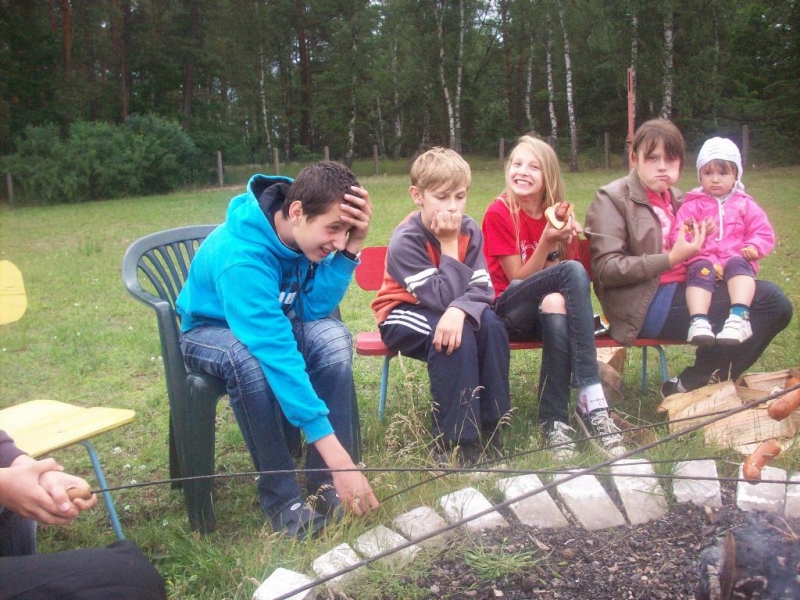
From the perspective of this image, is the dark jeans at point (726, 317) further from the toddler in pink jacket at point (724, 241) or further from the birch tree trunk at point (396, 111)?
the birch tree trunk at point (396, 111)

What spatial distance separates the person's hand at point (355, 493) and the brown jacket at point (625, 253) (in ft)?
5.17

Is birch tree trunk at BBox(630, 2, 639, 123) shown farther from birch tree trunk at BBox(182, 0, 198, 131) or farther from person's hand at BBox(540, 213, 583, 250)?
person's hand at BBox(540, 213, 583, 250)

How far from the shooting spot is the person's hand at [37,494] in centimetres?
152

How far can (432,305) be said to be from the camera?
9.82 ft

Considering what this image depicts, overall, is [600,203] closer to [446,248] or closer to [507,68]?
[446,248]

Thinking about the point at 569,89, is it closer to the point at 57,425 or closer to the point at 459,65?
the point at 459,65

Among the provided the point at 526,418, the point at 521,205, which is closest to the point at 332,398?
the point at 526,418

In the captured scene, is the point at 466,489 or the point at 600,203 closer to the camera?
the point at 466,489

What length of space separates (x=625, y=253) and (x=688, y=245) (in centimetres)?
33

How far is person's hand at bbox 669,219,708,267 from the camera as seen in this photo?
3.13m

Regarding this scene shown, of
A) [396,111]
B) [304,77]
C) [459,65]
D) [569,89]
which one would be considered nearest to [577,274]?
[569,89]

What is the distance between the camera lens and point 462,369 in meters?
2.83

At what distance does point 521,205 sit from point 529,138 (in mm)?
320

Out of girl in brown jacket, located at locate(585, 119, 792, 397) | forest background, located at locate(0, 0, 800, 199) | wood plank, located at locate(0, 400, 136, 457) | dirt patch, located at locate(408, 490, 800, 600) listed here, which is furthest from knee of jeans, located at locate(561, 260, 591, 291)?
forest background, located at locate(0, 0, 800, 199)
